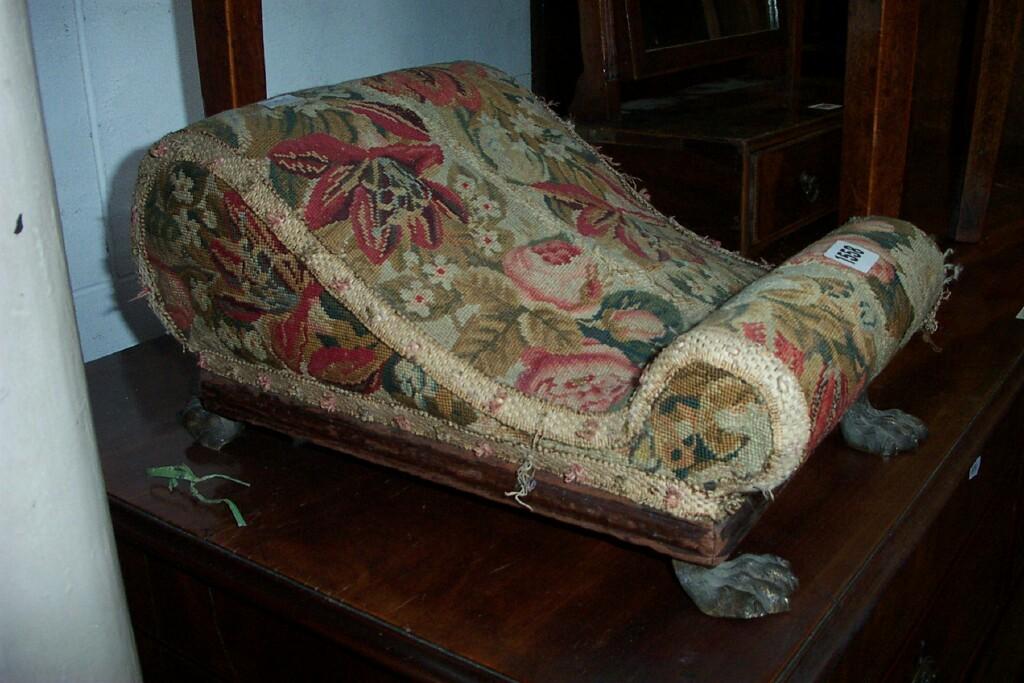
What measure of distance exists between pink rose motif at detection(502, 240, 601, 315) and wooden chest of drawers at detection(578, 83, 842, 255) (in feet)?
1.46

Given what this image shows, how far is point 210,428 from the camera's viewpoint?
0.98 metres

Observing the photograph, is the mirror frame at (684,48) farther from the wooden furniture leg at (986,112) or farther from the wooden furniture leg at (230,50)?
the wooden furniture leg at (230,50)

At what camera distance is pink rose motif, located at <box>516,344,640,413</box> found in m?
0.77

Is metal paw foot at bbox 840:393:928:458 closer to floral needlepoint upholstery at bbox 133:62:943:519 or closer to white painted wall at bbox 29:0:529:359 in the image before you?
floral needlepoint upholstery at bbox 133:62:943:519

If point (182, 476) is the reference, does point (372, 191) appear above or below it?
above

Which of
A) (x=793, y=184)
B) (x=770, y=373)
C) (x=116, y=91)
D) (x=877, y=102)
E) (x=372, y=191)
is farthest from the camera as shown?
(x=793, y=184)

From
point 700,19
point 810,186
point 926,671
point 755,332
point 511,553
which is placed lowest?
point 926,671

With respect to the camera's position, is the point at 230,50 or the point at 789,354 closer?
the point at 789,354

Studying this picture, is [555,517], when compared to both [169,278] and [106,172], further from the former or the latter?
[106,172]

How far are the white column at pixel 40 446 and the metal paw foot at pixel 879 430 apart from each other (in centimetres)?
66

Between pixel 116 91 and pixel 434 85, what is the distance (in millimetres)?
467

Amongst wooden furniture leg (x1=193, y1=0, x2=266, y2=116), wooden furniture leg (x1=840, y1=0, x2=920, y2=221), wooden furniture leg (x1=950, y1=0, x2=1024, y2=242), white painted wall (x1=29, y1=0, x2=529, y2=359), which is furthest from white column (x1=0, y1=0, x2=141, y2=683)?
wooden furniture leg (x1=950, y1=0, x2=1024, y2=242)

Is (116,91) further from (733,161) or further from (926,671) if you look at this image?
(926,671)

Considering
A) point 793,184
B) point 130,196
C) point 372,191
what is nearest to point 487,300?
point 372,191
